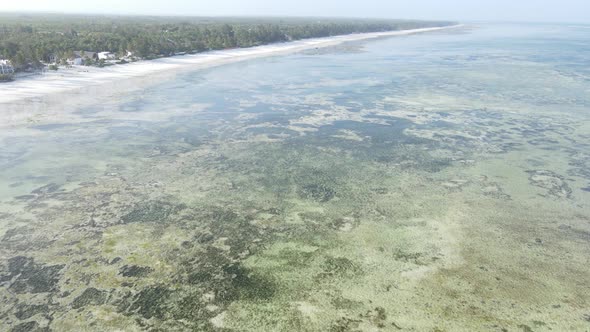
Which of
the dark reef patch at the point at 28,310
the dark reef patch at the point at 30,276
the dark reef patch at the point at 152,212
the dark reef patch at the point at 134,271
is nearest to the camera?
the dark reef patch at the point at 28,310

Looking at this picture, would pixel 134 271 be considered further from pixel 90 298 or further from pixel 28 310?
pixel 28 310

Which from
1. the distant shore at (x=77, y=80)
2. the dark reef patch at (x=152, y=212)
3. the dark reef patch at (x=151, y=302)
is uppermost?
the distant shore at (x=77, y=80)

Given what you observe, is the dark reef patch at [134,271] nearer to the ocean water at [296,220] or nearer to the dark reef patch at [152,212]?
the ocean water at [296,220]

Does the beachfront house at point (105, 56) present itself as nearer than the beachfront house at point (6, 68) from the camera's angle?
No

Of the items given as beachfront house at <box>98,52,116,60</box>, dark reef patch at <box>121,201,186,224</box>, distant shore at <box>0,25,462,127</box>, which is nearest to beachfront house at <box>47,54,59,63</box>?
distant shore at <box>0,25,462,127</box>

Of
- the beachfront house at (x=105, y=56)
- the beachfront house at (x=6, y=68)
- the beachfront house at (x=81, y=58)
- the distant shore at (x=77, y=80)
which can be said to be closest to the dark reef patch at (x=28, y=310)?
the distant shore at (x=77, y=80)

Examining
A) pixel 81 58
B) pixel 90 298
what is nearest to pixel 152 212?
pixel 90 298

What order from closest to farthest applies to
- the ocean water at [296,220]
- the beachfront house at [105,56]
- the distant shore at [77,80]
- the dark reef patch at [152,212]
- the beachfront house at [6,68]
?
1. the ocean water at [296,220]
2. the dark reef patch at [152,212]
3. the distant shore at [77,80]
4. the beachfront house at [6,68]
5. the beachfront house at [105,56]
